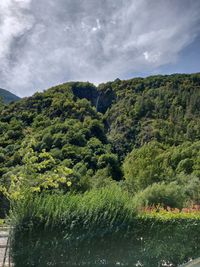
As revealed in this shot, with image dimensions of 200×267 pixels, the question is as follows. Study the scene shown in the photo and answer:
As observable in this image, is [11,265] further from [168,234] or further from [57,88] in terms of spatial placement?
[57,88]

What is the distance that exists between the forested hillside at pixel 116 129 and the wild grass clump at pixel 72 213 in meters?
27.9

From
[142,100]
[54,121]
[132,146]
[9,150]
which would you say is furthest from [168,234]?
[142,100]

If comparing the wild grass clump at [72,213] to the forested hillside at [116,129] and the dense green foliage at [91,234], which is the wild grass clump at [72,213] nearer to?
the dense green foliage at [91,234]

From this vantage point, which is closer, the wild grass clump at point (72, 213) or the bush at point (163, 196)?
the wild grass clump at point (72, 213)

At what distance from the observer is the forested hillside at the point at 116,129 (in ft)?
170

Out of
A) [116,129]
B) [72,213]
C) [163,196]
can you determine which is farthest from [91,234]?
[116,129]

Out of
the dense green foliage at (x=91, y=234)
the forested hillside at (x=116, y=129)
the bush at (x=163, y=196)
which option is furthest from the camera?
the forested hillside at (x=116, y=129)

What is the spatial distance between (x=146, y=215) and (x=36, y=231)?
9.94 ft

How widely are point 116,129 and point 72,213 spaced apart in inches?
3296

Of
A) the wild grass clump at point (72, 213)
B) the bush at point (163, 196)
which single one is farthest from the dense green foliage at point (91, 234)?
the bush at point (163, 196)

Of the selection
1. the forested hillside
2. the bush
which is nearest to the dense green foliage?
the bush

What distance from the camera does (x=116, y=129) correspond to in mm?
94062

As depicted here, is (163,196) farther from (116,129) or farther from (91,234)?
(116,129)

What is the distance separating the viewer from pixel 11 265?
36.0 ft
